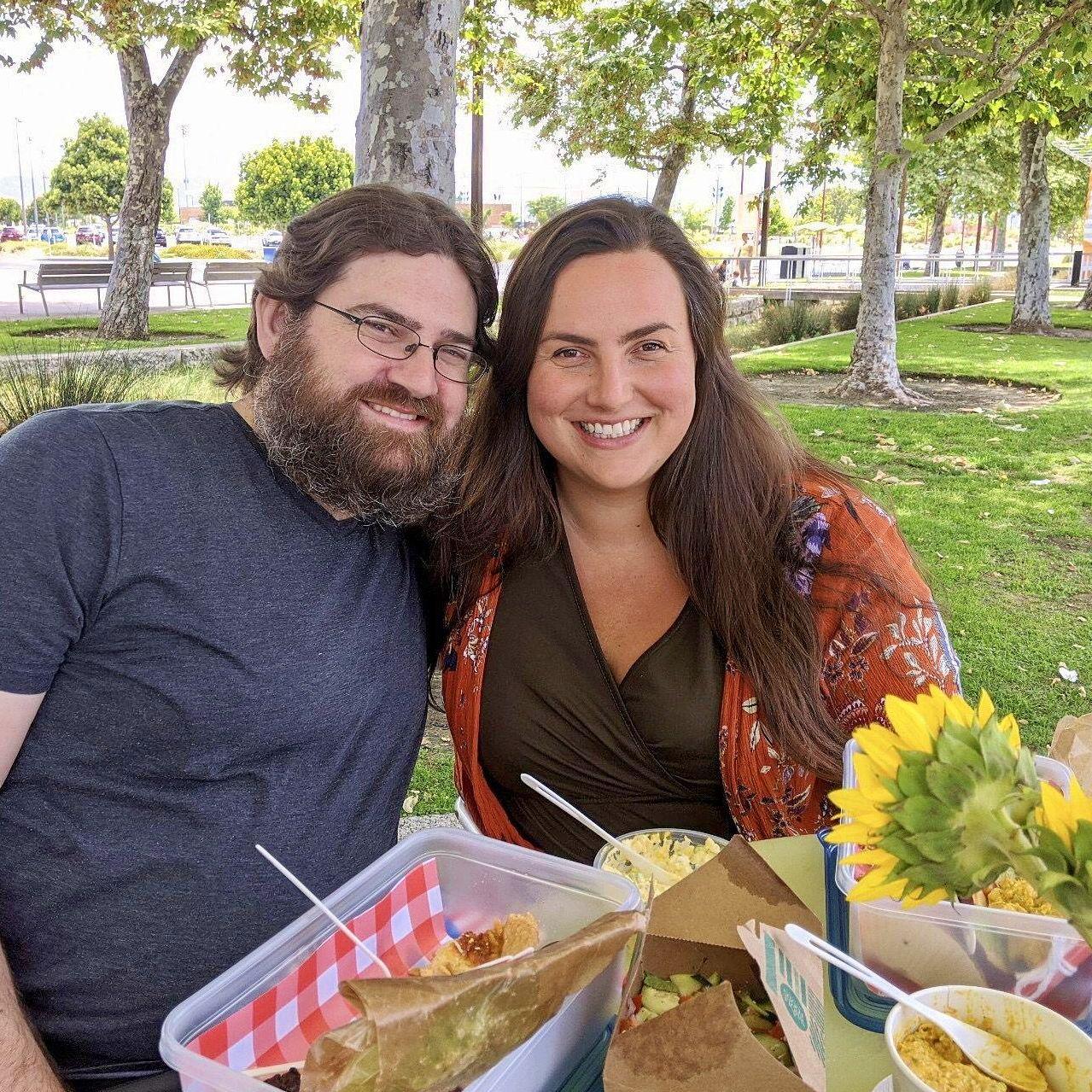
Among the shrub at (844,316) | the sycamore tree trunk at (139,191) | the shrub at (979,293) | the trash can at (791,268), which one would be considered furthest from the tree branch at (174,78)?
the trash can at (791,268)

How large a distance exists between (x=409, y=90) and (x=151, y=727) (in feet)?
10.5

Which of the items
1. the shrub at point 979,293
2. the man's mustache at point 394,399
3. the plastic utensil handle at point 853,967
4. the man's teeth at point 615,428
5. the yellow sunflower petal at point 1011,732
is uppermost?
the shrub at point 979,293

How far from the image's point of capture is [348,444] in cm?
202

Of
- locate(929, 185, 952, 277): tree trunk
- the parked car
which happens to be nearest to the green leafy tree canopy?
the parked car

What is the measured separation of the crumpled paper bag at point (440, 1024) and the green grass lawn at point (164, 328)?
11723mm

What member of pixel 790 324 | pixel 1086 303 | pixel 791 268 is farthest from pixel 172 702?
pixel 791 268

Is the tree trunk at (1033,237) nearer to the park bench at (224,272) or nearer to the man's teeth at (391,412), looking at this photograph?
the park bench at (224,272)

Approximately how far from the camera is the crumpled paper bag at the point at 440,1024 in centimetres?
76

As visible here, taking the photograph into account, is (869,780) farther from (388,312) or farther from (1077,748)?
(388,312)

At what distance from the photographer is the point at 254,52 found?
408 inches

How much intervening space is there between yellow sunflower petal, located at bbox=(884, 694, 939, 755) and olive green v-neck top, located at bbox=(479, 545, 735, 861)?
139 centimetres

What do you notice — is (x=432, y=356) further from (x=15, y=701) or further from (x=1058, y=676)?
(x=1058, y=676)

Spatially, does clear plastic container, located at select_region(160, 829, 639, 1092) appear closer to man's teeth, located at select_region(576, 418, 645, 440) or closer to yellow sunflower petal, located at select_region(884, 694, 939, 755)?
yellow sunflower petal, located at select_region(884, 694, 939, 755)

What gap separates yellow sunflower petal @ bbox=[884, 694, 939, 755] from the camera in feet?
2.30
